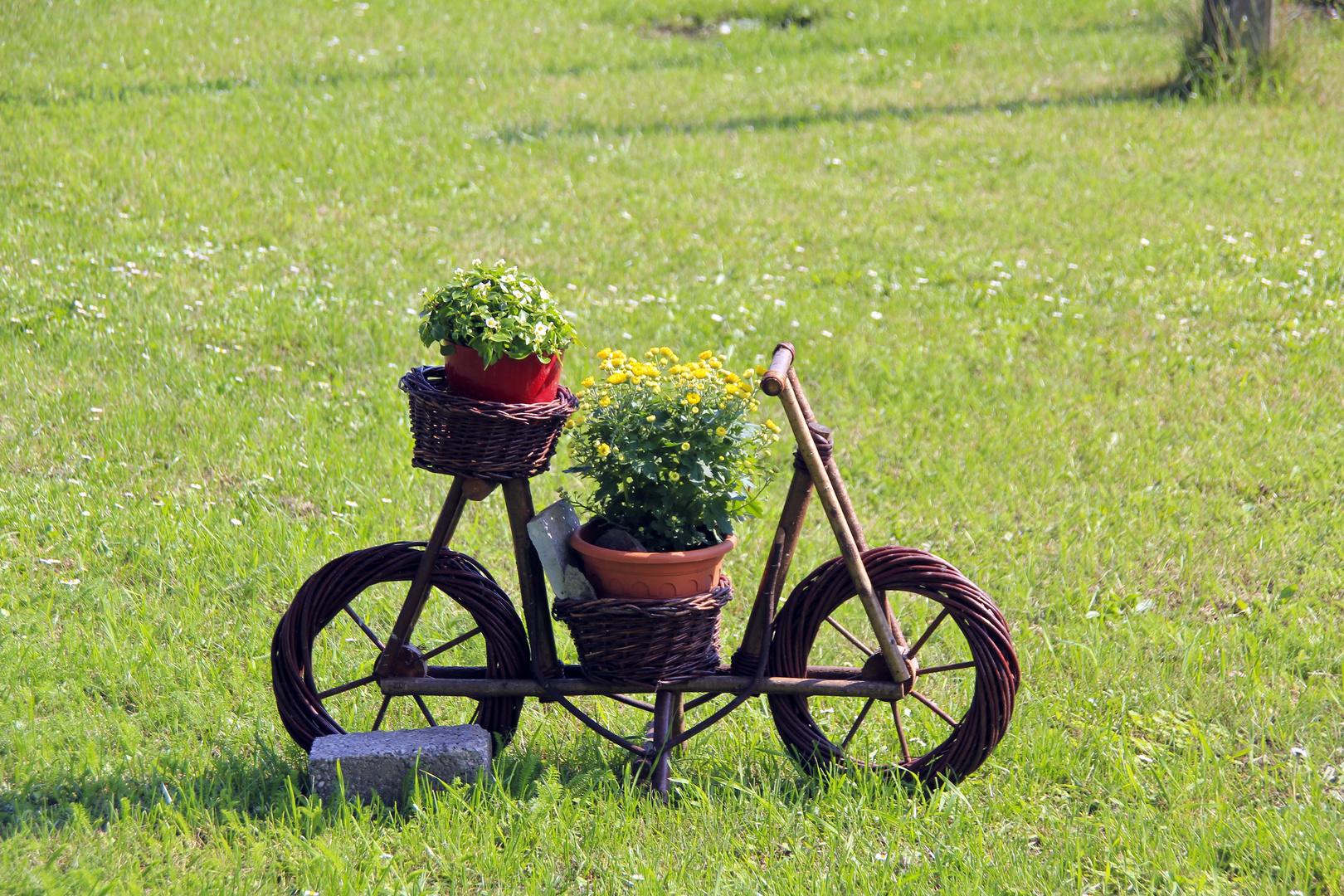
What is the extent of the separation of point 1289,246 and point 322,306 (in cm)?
615

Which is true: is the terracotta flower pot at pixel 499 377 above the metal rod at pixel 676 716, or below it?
above

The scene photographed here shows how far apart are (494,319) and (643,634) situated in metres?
0.88

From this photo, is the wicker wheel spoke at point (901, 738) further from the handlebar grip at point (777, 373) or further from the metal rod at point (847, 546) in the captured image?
the handlebar grip at point (777, 373)

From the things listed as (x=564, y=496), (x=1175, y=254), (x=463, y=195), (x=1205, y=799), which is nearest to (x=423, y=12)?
(x=463, y=195)

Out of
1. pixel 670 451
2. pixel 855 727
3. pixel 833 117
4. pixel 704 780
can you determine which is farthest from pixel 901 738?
pixel 833 117

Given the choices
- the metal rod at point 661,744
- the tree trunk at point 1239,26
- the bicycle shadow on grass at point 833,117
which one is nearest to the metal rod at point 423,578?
the metal rod at point 661,744

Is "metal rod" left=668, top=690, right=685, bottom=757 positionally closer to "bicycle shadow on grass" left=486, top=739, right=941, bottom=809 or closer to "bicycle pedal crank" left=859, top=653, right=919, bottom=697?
"bicycle shadow on grass" left=486, top=739, right=941, bottom=809

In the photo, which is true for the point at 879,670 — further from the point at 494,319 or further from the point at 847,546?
the point at 494,319

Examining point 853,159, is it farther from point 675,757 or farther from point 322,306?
point 675,757


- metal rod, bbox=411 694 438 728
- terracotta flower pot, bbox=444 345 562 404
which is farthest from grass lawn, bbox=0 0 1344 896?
terracotta flower pot, bbox=444 345 562 404

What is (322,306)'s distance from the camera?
20.7ft

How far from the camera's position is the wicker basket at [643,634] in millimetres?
2865

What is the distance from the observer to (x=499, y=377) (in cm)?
285

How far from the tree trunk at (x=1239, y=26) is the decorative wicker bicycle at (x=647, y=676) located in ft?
31.2
